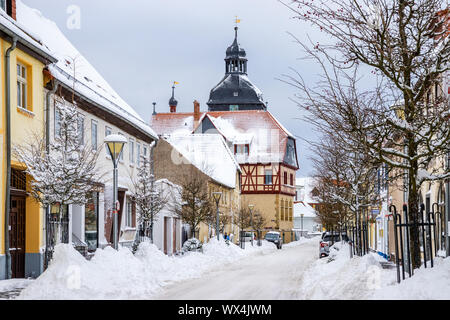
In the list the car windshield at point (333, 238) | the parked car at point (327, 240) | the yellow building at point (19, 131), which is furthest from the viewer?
the car windshield at point (333, 238)

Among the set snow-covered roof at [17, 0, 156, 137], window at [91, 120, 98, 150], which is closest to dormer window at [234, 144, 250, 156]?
snow-covered roof at [17, 0, 156, 137]

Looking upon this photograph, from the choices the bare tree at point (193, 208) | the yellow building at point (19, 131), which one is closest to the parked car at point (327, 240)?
the bare tree at point (193, 208)

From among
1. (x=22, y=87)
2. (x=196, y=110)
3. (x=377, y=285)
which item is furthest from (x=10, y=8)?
(x=196, y=110)

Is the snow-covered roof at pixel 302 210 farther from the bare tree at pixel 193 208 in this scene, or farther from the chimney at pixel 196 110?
the bare tree at pixel 193 208

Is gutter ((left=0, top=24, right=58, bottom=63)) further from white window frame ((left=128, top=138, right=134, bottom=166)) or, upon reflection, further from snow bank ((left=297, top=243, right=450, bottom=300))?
white window frame ((left=128, top=138, right=134, bottom=166))

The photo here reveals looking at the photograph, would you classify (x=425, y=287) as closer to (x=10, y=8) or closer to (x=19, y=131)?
(x=19, y=131)

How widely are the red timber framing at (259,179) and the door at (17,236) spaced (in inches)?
2524

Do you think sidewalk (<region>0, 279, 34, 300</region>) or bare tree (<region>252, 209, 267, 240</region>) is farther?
bare tree (<region>252, 209, 267, 240</region>)

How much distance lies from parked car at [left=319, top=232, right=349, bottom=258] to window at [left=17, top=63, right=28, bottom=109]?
838 inches

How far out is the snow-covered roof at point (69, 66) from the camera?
79.5 ft

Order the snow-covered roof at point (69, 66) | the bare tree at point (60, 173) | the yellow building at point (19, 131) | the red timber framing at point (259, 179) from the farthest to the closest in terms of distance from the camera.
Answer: the red timber framing at point (259, 179) < the snow-covered roof at point (69, 66) < the yellow building at point (19, 131) < the bare tree at point (60, 173)

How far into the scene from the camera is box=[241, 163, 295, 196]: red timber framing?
83938mm
